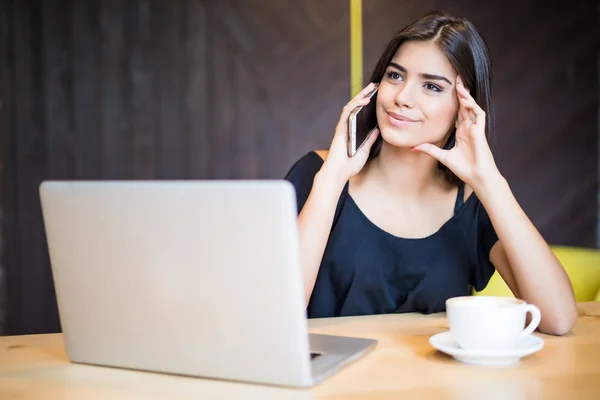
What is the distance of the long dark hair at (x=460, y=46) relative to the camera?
172 centimetres

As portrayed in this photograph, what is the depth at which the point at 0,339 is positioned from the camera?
1200 millimetres

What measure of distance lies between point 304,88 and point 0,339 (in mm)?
2180

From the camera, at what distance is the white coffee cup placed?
1003mm

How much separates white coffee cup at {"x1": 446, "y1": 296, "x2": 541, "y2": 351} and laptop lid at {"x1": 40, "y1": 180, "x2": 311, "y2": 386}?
0.27 meters

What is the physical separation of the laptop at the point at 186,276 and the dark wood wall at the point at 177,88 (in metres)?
2.16

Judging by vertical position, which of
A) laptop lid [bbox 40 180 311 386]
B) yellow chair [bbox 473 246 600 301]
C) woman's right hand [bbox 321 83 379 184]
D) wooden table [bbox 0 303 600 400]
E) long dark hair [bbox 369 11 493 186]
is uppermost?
long dark hair [bbox 369 11 493 186]

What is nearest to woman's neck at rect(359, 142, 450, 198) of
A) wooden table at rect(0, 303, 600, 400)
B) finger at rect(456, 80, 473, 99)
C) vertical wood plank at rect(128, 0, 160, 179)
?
finger at rect(456, 80, 473, 99)

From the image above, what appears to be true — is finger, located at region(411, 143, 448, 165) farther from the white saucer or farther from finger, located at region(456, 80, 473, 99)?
the white saucer

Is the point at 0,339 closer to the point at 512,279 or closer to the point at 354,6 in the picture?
the point at 512,279

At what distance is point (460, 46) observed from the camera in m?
1.73

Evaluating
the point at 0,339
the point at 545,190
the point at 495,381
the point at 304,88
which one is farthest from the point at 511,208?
the point at 545,190

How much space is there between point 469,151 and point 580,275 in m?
0.61

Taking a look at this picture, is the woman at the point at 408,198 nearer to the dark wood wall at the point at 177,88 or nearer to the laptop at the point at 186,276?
the laptop at the point at 186,276

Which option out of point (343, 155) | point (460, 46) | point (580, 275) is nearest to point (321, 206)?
point (343, 155)
